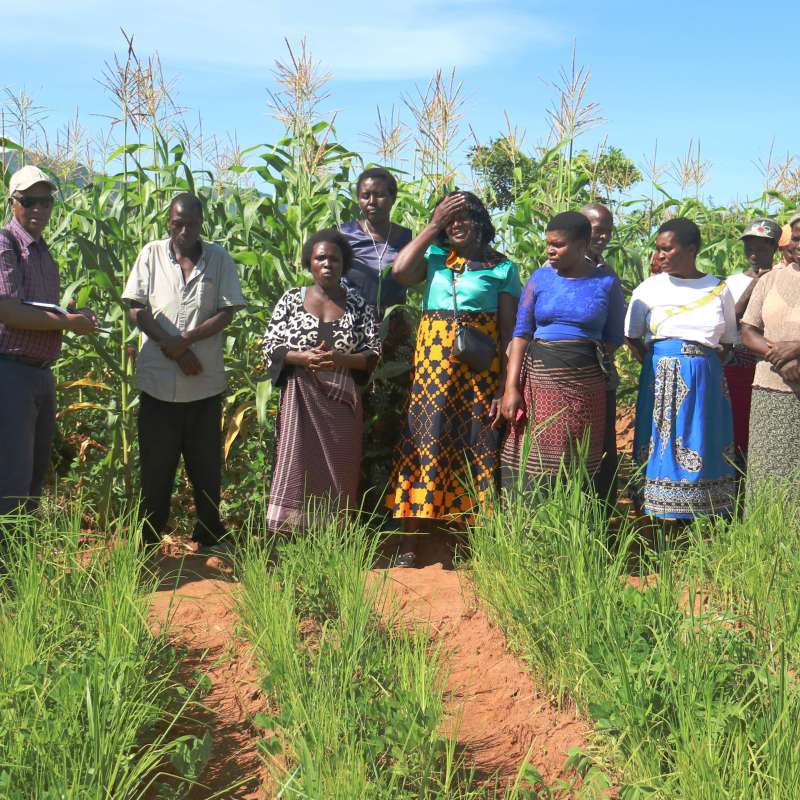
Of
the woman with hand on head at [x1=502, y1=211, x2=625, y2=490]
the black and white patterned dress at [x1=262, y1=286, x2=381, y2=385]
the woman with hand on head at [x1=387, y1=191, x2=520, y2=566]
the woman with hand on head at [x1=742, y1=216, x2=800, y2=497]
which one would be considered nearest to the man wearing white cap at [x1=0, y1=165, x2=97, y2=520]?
the black and white patterned dress at [x1=262, y1=286, x2=381, y2=385]

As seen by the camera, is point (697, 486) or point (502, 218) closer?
point (697, 486)

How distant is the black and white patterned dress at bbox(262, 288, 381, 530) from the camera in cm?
465

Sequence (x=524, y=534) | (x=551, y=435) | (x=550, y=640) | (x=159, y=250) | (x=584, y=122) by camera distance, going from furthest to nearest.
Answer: (x=584, y=122) < (x=159, y=250) < (x=551, y=435) < (x=524, y=534) < (x=550, y=640)

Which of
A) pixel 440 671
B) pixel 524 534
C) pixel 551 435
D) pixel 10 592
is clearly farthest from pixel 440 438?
pixel 10 592

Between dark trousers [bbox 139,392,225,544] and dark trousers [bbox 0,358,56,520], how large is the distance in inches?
23.2

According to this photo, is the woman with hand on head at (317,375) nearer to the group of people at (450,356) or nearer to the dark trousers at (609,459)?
the group of people at (450,356)

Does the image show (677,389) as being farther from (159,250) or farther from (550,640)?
(159,250)

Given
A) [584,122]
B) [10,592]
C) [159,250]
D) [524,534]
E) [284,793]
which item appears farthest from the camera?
[584,122]

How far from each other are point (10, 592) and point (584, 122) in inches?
156

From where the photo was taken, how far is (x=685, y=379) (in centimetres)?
460

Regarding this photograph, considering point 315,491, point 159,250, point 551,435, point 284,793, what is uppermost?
point 159,250

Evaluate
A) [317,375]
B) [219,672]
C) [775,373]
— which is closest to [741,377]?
[775,373]

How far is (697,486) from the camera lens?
181 inches

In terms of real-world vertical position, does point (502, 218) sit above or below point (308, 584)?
above
